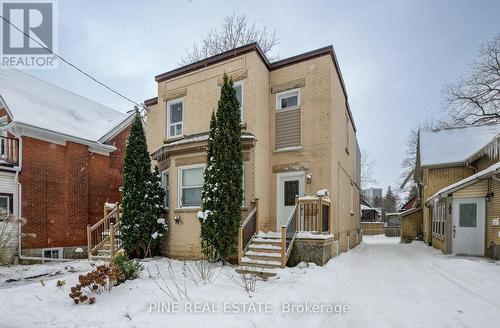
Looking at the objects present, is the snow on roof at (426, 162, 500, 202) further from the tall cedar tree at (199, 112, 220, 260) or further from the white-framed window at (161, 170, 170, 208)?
the white-framed window at (161, 170, 170, 208)

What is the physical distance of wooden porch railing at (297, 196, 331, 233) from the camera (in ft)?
28.0

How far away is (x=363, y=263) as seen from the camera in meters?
9.72

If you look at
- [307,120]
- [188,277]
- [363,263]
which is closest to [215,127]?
[307,120]

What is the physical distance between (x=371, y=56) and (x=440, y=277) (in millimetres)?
14112

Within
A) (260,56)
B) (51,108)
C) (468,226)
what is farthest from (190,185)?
(468,226)

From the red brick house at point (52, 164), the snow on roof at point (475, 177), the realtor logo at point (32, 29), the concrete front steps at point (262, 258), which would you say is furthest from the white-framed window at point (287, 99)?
the red brick house at point (52, 164)

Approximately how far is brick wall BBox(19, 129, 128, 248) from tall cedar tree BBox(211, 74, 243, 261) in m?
9.15

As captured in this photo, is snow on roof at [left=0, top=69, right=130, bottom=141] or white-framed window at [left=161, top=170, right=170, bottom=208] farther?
snow on roof at [left=0, top=69, right=130, bottom=141]

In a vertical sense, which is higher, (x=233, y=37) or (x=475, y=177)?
(x=233, y=37)

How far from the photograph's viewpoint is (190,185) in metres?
10.7

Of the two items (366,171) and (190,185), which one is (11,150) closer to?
(190,185)

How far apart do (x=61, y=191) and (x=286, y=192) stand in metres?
10.8

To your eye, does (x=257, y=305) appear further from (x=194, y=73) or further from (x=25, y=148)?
(x=25, y=148)

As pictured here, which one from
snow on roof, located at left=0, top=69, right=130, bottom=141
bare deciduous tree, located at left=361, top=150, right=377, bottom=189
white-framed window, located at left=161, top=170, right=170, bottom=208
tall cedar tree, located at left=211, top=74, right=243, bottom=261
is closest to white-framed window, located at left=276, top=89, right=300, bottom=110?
tall cedar tree, located at left=211, top=74, right=243, bottom=261
